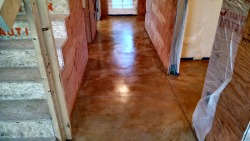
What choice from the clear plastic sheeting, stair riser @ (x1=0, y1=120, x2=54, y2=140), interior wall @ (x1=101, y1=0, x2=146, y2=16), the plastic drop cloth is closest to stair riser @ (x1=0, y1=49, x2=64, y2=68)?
stair riser @ (x1=0, y1=120, x2=54, y2=140)

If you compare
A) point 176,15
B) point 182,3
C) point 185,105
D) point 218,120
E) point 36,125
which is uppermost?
point 182,3

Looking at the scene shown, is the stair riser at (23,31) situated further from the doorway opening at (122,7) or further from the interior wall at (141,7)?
the interior wall at (141,7)

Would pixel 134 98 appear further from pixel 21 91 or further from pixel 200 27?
pixel 200 27

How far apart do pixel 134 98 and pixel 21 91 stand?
132 cm

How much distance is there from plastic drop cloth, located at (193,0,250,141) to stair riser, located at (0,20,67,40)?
146 cm

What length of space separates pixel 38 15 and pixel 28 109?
959mm

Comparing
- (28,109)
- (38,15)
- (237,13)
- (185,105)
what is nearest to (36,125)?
(28,109)

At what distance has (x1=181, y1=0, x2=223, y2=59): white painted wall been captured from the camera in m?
2.95

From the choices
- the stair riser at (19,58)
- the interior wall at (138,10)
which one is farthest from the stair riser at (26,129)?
the interior wall at (138,10)

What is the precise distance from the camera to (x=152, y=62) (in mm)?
3406

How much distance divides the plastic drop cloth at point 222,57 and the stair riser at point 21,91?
1.52 m

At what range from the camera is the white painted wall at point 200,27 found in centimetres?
295

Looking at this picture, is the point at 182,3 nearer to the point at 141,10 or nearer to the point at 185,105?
the point at 185,105

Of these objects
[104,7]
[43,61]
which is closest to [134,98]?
[43,61]
